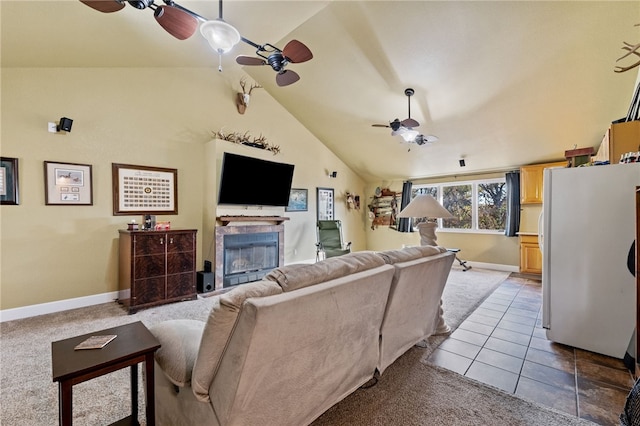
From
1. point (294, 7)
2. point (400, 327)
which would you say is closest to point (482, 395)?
point (400, 327)

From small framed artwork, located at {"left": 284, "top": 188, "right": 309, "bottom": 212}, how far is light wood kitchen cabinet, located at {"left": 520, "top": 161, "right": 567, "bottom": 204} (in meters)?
4.36

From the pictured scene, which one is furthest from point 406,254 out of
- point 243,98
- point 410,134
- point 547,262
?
point 243,98

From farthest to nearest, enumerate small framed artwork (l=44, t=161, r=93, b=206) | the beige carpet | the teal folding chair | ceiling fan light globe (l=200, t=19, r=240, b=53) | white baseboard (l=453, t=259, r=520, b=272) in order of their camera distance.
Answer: the teal folding chair → white baseboard (l=453, t=259, r=520, b=272) → small framed artwork (l=44, t=161, r=93, b=206) → ceiling fan light globe (l=200, t=19, r=240, b=53) → the beige carpet

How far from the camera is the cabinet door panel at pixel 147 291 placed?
330 cm

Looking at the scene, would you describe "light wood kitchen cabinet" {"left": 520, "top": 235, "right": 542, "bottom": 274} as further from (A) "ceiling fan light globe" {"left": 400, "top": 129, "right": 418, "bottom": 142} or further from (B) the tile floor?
(A) "ceiling fan light globe" {"left": 400, "top": 129, "right": 418, "bottom": 142}

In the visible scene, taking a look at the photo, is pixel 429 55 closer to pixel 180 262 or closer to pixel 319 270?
pixel 319 270

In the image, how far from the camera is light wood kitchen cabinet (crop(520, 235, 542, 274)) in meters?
5.19

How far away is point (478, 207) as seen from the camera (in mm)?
6270

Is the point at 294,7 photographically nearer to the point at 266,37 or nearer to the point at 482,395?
the point at 266,37

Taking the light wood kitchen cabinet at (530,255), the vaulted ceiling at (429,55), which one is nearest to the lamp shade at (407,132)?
the vaulted ceiling at (429,55)

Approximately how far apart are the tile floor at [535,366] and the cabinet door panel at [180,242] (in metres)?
3.18

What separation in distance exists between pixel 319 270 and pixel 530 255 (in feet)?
18.6

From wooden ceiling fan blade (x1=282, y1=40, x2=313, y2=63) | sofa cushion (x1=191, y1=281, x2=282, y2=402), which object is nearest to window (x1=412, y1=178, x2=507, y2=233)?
wooden ceiling fan blade (x1=282, y1=40, x2=313, y2=63)

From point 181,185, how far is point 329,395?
3916mm
